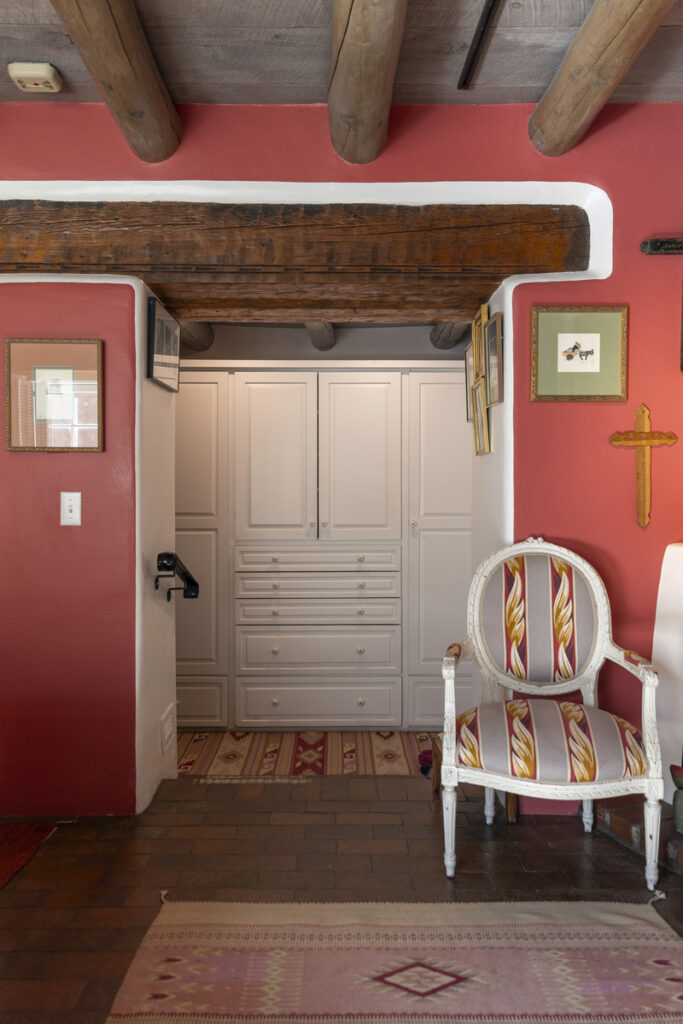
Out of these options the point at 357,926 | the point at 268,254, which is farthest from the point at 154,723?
the point at 268,254

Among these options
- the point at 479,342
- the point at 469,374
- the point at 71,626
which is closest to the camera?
the point at 71,626

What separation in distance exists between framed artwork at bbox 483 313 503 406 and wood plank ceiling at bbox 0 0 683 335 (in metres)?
0.16

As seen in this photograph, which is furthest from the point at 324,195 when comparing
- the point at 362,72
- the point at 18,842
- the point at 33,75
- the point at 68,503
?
the point at 18,842

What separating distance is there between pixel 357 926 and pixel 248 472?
2.56 meters

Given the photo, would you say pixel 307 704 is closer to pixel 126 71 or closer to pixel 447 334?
pixel 447 334

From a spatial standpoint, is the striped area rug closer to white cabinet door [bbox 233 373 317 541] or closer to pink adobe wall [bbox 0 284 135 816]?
pink adobe wall [bbox 0 284 135 816]

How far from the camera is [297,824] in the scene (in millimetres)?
2678

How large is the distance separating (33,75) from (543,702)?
268 cm

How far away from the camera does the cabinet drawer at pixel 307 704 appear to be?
13.4ft

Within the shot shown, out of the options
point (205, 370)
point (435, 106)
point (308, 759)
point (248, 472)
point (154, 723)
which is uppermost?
point (435, 106)

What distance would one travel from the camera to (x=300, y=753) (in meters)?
3.75

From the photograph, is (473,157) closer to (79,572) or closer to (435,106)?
(435,106)

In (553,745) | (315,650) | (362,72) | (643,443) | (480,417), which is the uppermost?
(362,72)

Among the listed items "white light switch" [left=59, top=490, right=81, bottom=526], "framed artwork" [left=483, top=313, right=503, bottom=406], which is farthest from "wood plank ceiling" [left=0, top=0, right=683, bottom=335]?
"white light switch" [left=59, top=490, right=81, bottom=526]
